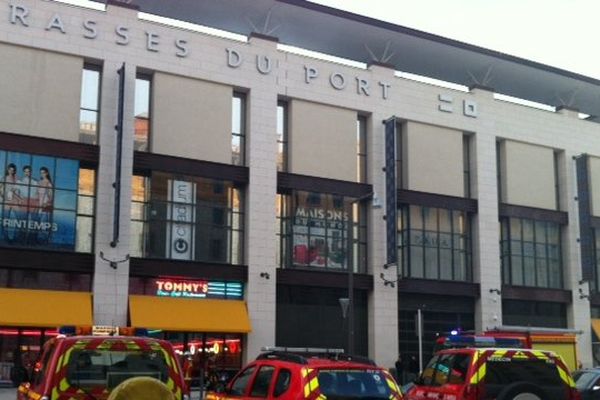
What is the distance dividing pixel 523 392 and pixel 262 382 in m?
3.95

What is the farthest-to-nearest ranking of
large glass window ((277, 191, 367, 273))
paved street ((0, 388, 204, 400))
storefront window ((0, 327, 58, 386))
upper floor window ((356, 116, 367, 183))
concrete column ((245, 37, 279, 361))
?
upper floor window ((356, 116, 367, 183)), large glass window ((277, 191, 367, 273)), concrete column ((245, 37, 279, 361)), storefront window ((0, 327, 58, 386)), paved street ((0, 388, 204, 400))

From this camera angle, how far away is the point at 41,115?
92.9 ft

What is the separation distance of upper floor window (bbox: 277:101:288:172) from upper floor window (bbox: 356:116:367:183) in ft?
11.3

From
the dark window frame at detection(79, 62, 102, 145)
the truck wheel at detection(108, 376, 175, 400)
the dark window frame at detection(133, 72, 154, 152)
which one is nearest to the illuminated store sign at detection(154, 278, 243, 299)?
the dark window frame at detection(133, 72, 154, 152)

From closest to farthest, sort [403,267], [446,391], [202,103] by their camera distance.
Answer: [446,391], [202,103], [403,267]

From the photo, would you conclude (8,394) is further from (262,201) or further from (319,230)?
(319,230)

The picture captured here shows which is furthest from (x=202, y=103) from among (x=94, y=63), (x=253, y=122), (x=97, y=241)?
(x=97, y=241)

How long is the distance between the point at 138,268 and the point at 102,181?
340 cm

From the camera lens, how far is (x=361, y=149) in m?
35.2

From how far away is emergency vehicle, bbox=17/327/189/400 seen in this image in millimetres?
9125

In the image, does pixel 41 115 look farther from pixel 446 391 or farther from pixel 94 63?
pixel 446 391

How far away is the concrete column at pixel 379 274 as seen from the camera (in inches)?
1314

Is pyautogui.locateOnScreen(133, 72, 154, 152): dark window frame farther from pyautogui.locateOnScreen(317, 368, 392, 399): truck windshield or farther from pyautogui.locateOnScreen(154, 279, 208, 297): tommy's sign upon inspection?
pyautogui.locateOnScreen(317, 368, 392, 399): truck windshield

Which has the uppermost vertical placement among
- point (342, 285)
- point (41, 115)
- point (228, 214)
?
point (41, 115)
